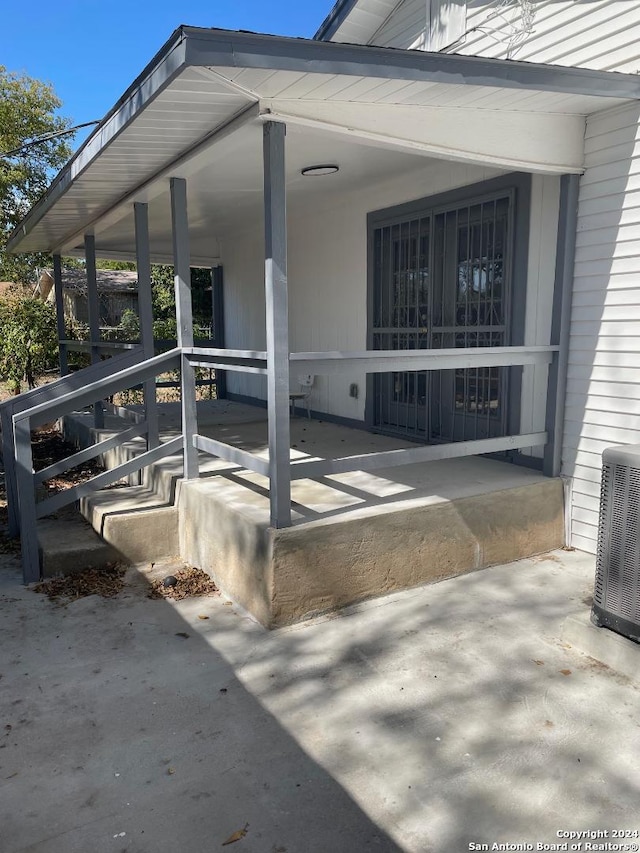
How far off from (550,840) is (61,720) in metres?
1.91

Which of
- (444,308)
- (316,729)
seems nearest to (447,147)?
(444,308)

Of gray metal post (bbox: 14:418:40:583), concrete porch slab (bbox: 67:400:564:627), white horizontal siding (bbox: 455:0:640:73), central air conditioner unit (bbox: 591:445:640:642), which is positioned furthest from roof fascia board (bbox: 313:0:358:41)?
central air conditioner unit (bbox: 591:445:640:642)

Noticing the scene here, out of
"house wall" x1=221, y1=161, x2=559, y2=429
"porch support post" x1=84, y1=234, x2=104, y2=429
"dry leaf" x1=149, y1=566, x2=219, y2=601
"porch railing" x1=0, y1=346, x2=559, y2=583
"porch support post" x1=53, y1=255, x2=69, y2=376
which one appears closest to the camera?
"porch railing" x1=0, y1=346, x2=559, y2=583

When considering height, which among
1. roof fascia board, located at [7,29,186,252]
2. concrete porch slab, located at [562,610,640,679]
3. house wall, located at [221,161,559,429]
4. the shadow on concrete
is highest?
roof fascia board, located at [7,29,186,252]

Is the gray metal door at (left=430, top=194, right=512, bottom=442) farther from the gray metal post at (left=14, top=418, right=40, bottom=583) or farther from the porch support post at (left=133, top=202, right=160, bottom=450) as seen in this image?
the gray metal post at (left=14, top=418, right=40, bottom=583)

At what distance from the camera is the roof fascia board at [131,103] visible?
2514mm

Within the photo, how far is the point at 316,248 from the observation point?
272 inches

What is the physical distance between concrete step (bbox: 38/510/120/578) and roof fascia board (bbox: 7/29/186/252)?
2.48 m

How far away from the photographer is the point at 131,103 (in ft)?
10.3

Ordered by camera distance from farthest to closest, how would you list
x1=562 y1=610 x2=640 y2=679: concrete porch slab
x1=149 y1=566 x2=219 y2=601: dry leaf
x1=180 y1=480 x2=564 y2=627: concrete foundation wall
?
x1=149 y1=566 x2=219 y2=601: dry leaf → x1=180 y1=480 x2=564 y2=627: concrete foundation wall → x1=562 y1=610 x2=640 y2=679: concrete porch slab

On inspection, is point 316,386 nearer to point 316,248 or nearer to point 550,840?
point 316,248

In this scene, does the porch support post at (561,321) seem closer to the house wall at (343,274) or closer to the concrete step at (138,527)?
the house wall at (343,274)

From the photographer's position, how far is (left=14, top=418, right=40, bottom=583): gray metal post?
3.95 metres

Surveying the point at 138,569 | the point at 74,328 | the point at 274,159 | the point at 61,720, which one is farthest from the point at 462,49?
the point at 74,328
